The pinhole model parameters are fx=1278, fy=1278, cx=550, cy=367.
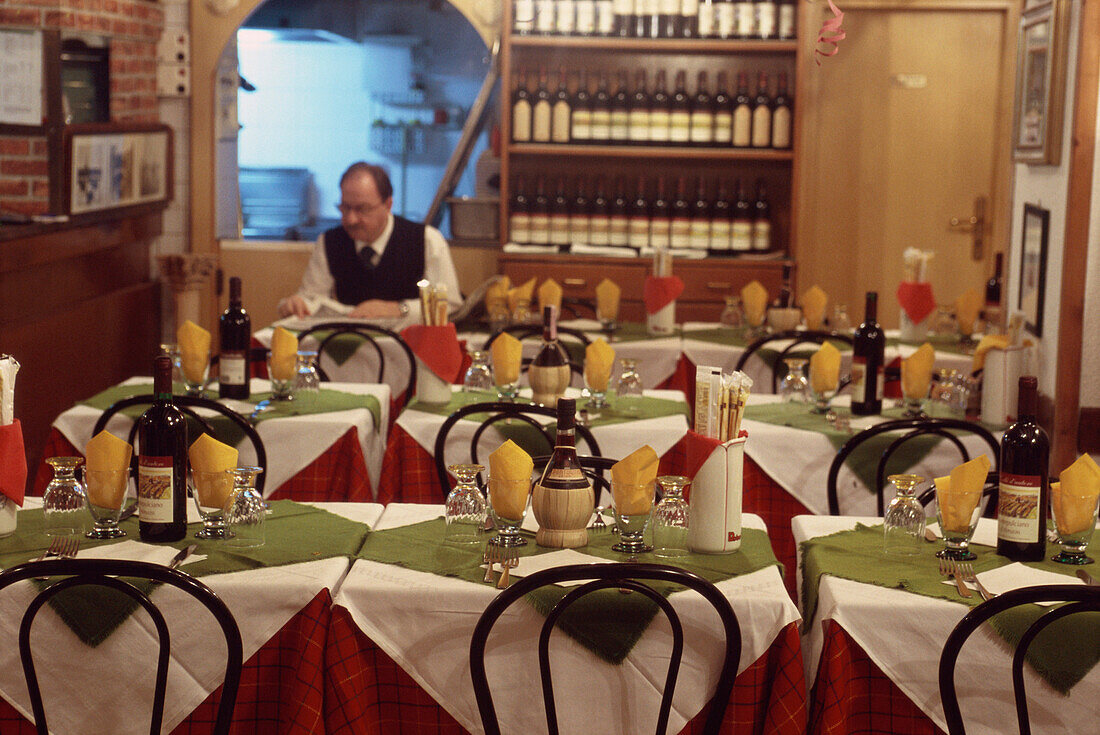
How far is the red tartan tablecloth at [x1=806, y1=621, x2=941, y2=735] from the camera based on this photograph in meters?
1.93

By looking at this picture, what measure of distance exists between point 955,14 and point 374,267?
3230 mm

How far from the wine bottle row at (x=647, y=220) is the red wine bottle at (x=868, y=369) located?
9.36 feet

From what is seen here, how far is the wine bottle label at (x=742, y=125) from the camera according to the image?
20.3 feet

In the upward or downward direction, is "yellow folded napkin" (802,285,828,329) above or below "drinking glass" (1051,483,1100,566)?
above

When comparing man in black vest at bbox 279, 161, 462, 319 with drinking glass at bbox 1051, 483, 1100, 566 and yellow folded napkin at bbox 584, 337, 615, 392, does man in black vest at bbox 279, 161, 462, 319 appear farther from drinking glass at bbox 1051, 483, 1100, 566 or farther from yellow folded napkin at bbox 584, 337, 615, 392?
drinking glass at bbox 1051, 483, 1100, 566

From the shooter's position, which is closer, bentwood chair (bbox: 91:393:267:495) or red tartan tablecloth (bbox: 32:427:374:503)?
bentwood chair (bbox: 91:393:267:495)

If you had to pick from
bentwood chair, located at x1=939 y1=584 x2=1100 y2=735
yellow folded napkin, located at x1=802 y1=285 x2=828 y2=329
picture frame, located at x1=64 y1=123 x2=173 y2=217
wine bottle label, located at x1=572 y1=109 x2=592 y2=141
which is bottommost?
bentwood chair, located at x1=939 y1=584 x2=1100 y2=735

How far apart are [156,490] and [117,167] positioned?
13.1ft

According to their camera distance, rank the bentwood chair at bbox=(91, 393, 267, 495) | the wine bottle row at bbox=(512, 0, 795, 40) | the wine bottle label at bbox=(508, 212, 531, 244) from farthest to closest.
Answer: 1. the wine bottle label at bbox=(508, 212, 531, 244)
2. the wine bottle row at bbox=(512, 0, 795, 40)
3. the bentwood chair at bbox=(91, 393, 267, 495)

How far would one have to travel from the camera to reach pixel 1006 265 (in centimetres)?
432

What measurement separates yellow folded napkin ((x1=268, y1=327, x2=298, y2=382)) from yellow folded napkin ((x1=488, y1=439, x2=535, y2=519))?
1.51 m

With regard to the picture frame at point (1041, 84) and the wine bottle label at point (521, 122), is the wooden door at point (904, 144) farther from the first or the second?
the picture frame at point (1041, 84)

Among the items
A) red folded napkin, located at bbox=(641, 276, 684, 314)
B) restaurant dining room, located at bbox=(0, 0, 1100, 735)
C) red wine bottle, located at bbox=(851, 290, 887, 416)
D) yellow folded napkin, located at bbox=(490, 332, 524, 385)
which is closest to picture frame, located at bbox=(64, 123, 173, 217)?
restaurant dining room, located at bbox=(0, 0, 1100, 735)

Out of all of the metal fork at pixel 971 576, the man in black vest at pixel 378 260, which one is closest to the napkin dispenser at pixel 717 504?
the metal fork at pixel 971 576
